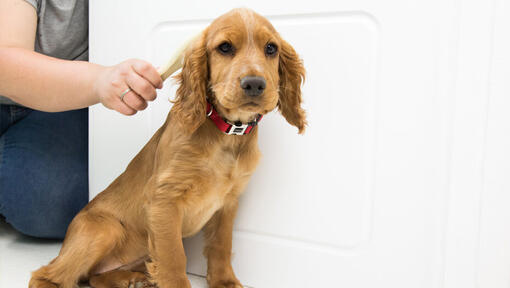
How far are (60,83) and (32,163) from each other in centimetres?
63

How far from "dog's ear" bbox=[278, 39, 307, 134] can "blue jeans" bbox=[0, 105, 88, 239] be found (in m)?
1.17

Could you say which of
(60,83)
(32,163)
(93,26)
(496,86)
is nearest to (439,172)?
(496,86)

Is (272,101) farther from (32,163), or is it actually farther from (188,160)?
(32,163)

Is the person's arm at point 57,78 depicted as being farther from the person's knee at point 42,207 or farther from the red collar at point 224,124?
the person's knee at point 42,207

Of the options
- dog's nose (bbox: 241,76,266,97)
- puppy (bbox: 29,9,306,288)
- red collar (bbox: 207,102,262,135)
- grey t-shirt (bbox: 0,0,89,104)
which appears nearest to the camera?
dog's nose (bbox: 241,76,266,97)

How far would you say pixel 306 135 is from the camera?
1.44 metres

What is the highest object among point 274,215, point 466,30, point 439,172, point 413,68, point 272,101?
point 466,30

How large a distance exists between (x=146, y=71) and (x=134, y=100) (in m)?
0.11

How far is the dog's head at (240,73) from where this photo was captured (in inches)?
44.5

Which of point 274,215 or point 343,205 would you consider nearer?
point 343,205

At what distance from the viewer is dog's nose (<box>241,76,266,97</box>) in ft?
3.61

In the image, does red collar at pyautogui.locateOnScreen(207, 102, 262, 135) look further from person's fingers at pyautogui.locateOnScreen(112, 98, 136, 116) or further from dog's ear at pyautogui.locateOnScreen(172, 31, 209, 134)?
person's fingers at pyautogui.locateOnScreen(112, 98, 136, 116)

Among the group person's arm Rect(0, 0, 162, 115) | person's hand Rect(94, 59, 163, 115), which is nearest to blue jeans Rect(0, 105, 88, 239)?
person's arm Rect(0, 0, 162, 115)

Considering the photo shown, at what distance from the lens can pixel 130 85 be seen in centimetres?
133
